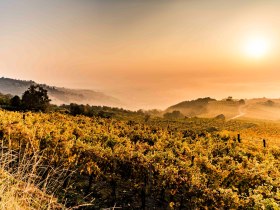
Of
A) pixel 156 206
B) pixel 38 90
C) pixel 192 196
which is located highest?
pixel 38 90

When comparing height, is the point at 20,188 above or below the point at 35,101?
below

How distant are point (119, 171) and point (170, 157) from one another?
224 cm

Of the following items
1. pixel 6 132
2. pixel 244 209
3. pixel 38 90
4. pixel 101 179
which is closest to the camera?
pixel 244 209

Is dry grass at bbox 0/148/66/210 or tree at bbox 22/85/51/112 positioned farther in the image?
tree at bbox 22/85/51/112

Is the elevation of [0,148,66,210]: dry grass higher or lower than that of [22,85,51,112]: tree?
lower

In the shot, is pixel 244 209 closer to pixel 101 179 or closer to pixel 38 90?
pixel 101 179

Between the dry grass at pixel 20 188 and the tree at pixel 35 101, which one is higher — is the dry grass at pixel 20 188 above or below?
below

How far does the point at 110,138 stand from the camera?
18.7m

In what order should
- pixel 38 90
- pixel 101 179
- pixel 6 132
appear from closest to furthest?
pixel 101 179 < pixel 6 132 < pixel 38 90

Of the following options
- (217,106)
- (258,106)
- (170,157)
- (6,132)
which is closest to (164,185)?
(170,157)

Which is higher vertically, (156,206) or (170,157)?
(170,157)

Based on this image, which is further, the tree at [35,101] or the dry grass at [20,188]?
the tree at [35,101]

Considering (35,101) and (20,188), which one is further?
(35,101)

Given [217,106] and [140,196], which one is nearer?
[140,196]
